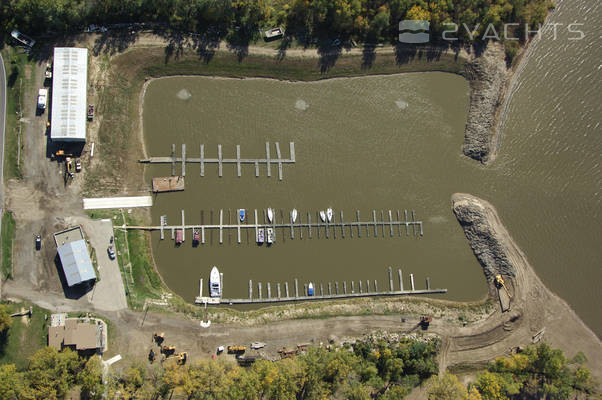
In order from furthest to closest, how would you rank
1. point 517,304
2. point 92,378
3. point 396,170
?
point 396,170, point 517,304, point 92,378

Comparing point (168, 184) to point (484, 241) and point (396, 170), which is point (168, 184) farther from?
point (484, 241)

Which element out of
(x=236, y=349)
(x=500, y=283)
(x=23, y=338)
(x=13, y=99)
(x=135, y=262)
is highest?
(x=13, y=99)

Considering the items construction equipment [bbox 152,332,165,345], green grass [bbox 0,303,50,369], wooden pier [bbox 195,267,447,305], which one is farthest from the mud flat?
green grass [bbox 0,303,50,369]

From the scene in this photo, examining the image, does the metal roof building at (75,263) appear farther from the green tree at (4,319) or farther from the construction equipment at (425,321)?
the construction equipment at (425,321)

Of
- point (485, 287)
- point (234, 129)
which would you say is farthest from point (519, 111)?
point (234, 129)

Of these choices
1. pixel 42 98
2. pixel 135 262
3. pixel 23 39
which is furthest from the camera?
pixel 23 39

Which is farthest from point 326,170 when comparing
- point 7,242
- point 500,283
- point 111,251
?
point 7,242
